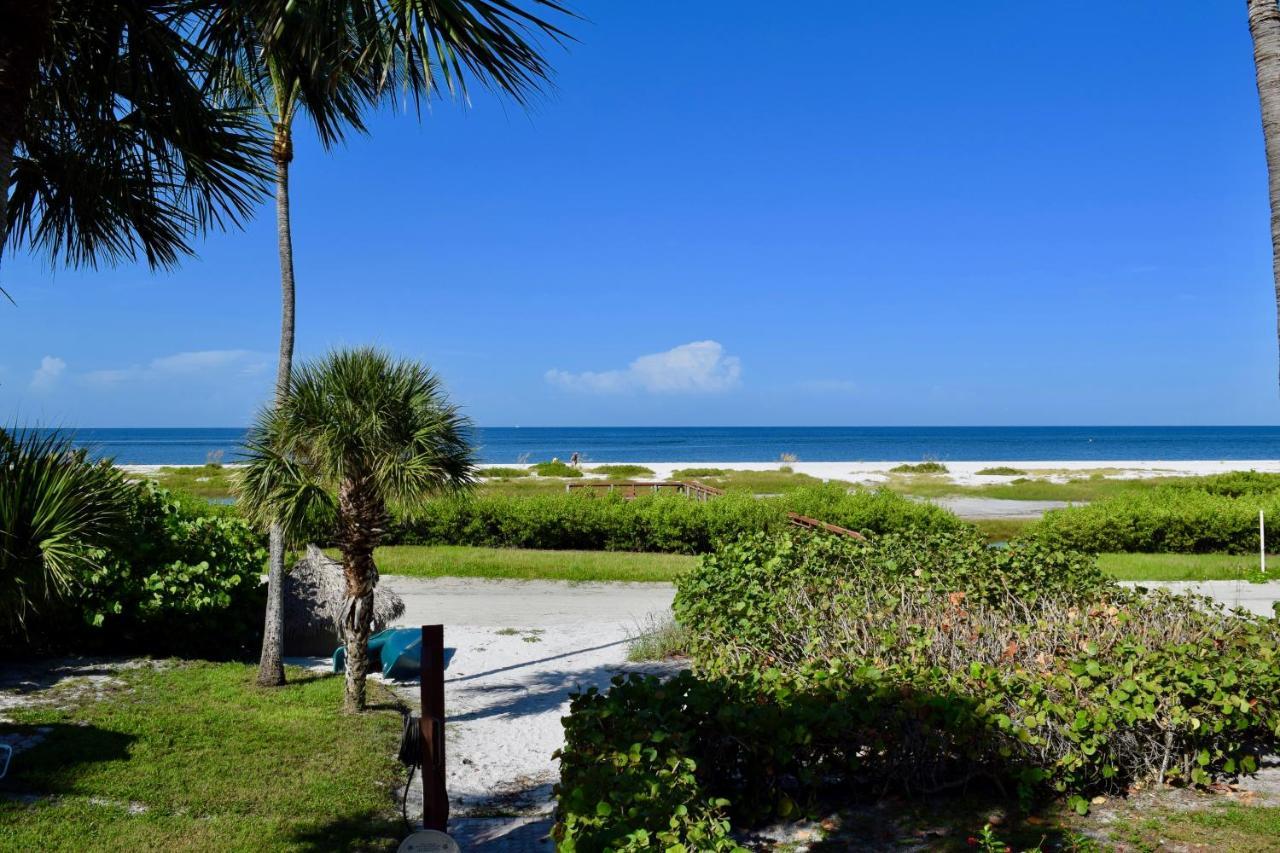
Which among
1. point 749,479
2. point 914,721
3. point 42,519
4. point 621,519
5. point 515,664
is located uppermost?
point 42,519

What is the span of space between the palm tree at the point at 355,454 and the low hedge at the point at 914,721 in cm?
269

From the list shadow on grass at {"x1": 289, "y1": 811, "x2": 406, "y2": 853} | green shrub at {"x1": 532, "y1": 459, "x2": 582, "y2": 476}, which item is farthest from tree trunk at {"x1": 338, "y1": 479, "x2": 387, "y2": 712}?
green shrub at {"x1": 532, "y1": 459, "x2": 582, "y2": 476}

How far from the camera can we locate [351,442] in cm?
692

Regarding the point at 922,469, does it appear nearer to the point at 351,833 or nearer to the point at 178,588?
the point at 178,588

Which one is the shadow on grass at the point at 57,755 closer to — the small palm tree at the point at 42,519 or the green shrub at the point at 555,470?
the small palm tree at the point at 42,519

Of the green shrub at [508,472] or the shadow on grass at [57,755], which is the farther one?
the green shrub at [508,472]

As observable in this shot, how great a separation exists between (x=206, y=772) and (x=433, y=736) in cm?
269

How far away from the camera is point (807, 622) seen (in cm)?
665

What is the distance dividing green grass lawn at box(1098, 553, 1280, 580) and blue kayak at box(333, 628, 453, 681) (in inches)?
458

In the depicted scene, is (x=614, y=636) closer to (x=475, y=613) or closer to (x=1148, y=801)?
(x=475, y=613)

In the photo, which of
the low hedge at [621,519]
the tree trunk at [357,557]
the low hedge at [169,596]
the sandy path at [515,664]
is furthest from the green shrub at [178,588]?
the low hedge at [621,519]

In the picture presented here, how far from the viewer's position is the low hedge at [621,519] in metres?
18.4

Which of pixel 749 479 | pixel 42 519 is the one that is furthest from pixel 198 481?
pixel 42 519

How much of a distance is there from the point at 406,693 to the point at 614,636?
310 cm
